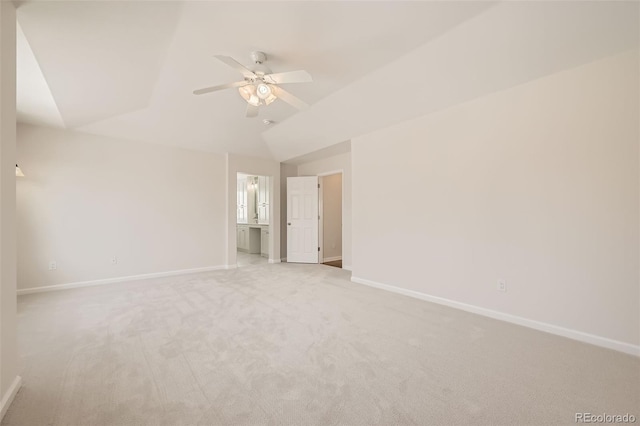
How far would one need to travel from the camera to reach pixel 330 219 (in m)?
6.82

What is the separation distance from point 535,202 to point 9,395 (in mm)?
4364

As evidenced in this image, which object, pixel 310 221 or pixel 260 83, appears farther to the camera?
pixel 310 221

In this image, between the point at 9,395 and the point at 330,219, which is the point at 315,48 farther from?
the point at 330,219

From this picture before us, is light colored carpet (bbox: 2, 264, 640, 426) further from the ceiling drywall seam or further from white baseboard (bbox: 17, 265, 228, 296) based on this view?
the ceiling drywall seam

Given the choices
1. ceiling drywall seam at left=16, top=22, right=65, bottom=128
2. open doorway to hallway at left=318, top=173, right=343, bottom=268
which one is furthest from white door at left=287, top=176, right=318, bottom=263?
ceiling drywall seam at left=16, top=22, right=65, bottom=128

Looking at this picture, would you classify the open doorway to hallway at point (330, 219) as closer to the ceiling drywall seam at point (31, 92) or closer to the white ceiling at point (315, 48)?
the white ceiling at point (315, 48)

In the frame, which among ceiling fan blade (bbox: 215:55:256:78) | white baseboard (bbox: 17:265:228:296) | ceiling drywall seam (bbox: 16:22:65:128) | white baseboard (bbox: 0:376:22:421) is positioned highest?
ceiling drywall seam (bbox: 16:22:65:128)

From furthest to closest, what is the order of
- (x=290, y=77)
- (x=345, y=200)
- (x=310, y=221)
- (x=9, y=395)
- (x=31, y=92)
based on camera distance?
(x=310, y=221), (x=345, y=200), (x=31, y=92), (x=290, y=77), (x=9, y=395)

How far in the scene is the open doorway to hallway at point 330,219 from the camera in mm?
6484

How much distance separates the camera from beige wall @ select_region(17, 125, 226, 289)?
397cm

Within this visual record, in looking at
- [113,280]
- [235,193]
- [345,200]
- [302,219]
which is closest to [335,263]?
[302,219]

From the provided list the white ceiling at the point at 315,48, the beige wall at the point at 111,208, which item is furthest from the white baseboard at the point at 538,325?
the beige wall at the point at 111,208

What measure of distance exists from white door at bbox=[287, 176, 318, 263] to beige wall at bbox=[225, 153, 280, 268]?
308 mm

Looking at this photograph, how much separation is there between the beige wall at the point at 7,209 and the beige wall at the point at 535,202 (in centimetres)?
386
